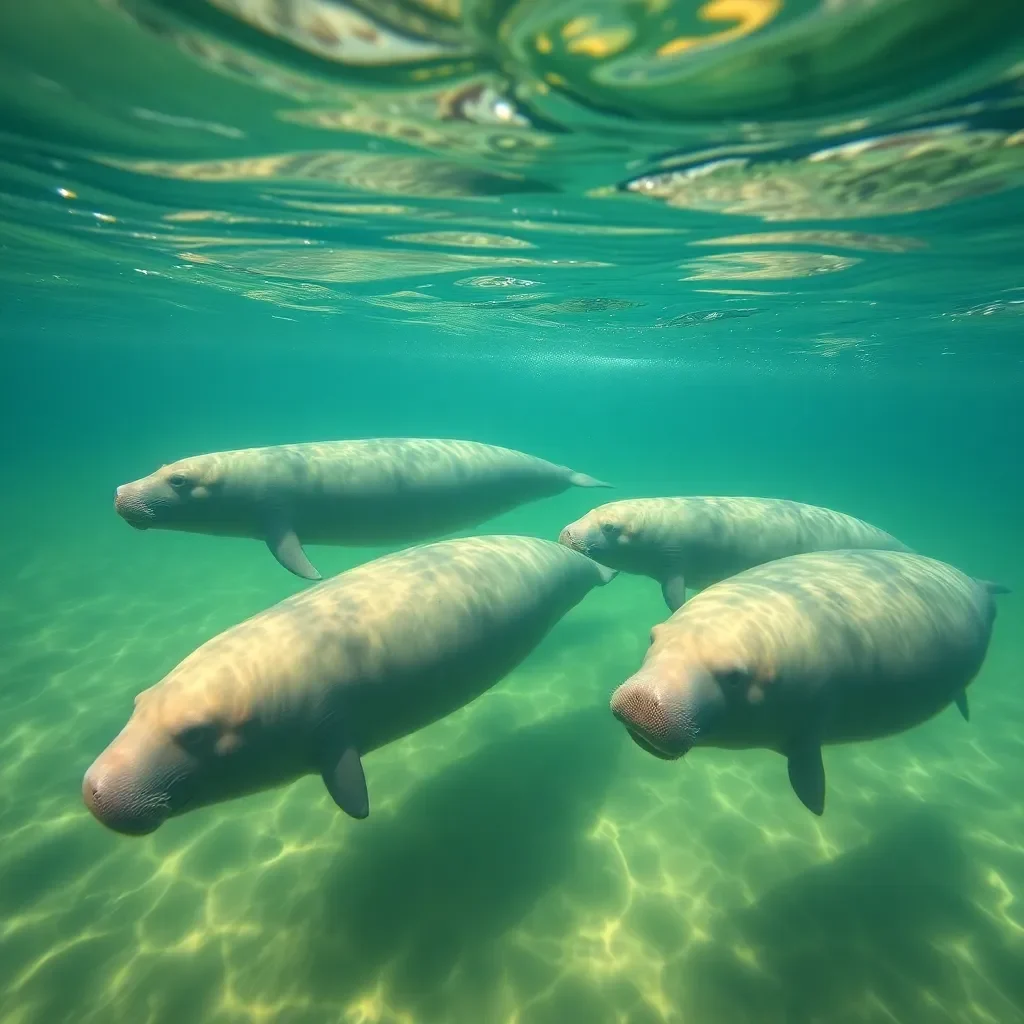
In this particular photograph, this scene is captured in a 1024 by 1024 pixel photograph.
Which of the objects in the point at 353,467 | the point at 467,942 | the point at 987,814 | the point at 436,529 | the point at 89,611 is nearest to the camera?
the point at 467,942

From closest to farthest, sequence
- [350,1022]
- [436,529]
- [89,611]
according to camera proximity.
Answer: [350,1022] → [436,529] → [89,611]

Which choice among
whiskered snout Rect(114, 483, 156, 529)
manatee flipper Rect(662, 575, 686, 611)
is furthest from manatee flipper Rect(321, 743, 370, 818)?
manatee flipper Rect(662, 575, 686, 611)

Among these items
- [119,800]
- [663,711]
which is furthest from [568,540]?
[119,800]

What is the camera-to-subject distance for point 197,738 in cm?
406

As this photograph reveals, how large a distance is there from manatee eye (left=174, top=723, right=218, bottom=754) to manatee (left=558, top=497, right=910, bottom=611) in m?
4.76

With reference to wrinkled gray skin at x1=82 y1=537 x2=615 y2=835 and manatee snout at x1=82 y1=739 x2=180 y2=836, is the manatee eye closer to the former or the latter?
wrinkled gray skin at x1=82 y1=537 x2=615 y2=835

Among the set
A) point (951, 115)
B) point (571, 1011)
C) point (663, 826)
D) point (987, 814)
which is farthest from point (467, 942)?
point (951, 115)

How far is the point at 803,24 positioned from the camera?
16.8ft

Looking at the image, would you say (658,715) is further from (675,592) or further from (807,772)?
(675,592)

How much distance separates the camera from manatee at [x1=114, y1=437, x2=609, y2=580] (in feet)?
24.1

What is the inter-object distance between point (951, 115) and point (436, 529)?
8487 millimetres

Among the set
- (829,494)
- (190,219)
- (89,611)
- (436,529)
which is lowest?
(829,494)

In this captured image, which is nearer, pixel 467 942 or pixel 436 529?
pixel 467 942

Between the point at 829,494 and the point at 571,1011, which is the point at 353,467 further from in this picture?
the point at 829,494
